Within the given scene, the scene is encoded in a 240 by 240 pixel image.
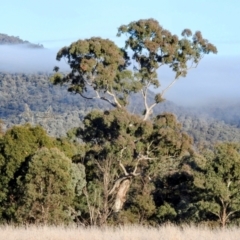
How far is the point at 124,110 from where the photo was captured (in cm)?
3034

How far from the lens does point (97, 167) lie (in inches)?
1232

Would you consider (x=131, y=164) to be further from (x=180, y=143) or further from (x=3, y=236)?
(x=3, y=236)

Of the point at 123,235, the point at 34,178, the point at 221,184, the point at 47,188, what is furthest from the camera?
the point at 221,184

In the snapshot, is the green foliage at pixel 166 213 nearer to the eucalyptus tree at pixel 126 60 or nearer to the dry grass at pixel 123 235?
the eucalyptus tree at pixel 126 60

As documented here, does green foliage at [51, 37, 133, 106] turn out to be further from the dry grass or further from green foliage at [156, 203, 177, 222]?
the dry grass

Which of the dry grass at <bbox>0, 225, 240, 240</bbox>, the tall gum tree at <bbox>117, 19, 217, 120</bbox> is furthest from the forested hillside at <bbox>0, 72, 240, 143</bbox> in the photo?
the dry grass at <bbox>0, 225, 240, 240</bbox>

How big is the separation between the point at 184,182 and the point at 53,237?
23964 mm

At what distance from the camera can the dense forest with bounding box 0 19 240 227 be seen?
28438mm

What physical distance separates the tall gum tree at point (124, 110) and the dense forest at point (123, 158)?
0.16ft

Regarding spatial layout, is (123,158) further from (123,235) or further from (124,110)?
(123,235)

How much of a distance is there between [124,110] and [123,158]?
229cm

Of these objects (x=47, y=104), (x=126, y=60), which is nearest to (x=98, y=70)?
(x=126, y=60)

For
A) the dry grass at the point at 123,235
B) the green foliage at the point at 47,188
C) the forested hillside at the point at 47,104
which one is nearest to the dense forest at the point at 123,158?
the green foliage at the point at 47,188

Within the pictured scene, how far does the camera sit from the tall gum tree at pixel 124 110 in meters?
30.1
